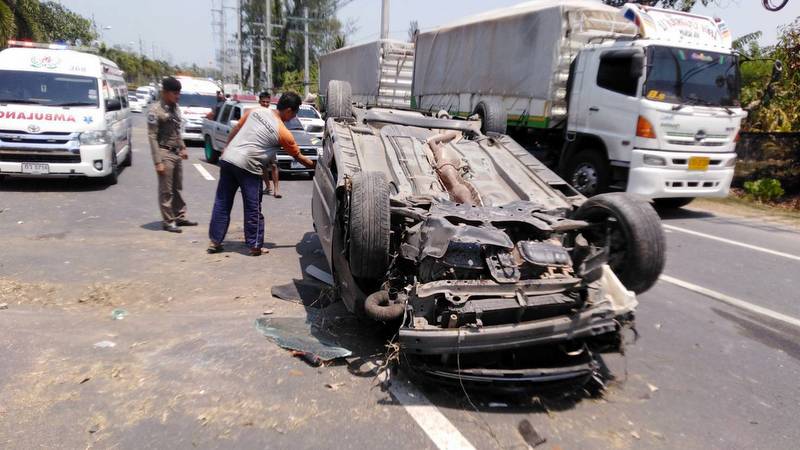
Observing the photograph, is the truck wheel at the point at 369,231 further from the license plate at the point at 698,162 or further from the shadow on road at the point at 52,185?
the shadow on road at the point at 52,185

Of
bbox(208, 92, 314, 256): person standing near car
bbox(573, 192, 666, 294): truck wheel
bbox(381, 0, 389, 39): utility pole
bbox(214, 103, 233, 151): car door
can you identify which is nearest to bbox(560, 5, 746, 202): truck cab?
bbox(573, 192, 666, 294): truck wheel

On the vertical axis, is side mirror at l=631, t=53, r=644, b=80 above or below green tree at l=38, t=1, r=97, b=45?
below

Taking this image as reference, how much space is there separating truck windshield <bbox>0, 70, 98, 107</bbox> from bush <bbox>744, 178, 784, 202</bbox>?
525 inches

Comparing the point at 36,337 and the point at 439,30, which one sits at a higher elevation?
the point at 439,30

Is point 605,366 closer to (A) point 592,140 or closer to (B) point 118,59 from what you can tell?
(A) point 592,140

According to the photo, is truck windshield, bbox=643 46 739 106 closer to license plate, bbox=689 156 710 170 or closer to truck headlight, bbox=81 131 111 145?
license plate, bbox=689 156 710 170

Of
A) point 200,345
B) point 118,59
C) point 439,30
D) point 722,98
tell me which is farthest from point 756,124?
point 118,59

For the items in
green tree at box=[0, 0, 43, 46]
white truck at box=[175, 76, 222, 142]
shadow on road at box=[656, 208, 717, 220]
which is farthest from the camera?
green tree at box=[0, 0, 43, 46]

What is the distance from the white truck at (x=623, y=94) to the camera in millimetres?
8758

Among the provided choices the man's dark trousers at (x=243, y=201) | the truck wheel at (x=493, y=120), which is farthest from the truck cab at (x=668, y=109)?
the man's dark trousers at (x=243, y=201)

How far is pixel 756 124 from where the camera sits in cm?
1389

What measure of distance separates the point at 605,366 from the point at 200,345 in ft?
9.15

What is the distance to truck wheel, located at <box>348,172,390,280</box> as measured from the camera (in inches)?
141

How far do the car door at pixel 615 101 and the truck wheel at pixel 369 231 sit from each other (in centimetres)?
665
